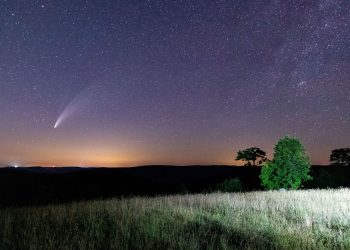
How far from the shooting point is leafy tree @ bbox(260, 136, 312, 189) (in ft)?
79.4

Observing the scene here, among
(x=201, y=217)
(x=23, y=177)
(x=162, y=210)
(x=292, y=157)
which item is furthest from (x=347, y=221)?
(x=23, y=177)

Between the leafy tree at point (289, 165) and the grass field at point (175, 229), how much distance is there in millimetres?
12835

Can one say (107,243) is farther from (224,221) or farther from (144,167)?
(144,167)

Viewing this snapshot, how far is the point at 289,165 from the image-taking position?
79.6 feet

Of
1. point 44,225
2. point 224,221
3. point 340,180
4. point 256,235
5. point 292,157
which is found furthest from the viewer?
point 340,180

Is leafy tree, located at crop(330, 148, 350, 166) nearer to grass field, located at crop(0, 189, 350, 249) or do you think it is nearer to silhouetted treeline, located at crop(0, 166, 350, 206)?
silhouetted treeline, located at crop(0, 166, 350, 206)

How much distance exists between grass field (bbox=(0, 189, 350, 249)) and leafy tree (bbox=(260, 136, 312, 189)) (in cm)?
1283

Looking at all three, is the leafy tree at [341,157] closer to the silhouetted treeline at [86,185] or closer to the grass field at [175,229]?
the silhouetted treeline at [86,185]

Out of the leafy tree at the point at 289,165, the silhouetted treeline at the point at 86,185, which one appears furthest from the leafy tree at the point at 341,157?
the leafy tree at the point at 289,165

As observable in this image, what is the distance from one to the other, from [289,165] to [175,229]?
1802 cm

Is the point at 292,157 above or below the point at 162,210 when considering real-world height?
above

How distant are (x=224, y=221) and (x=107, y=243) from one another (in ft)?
11.9

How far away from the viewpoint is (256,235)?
7711 mm

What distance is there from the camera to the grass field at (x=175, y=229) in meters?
6.89
